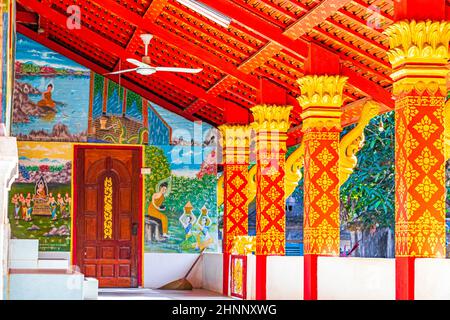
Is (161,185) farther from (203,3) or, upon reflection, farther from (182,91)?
(203,3)

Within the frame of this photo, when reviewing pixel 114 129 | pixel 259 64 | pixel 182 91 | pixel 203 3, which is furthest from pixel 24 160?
Result: pixel 203 3

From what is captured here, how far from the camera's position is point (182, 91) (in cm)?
2014

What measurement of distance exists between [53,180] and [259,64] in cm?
662

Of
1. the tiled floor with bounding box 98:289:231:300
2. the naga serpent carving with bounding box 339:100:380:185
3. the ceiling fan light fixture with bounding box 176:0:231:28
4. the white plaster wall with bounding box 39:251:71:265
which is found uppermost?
the ceiling fan light fixture with bounding box 176:0:231:28

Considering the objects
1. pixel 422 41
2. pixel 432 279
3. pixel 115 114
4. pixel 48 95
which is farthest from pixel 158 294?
pixel 422 41

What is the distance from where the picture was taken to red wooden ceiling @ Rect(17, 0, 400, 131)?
12.8 metres

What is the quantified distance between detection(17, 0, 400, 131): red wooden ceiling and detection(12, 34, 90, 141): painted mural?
0.97 feet

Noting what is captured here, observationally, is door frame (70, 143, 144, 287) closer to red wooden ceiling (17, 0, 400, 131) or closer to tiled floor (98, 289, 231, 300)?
tiled floor (98, 289, 231, 300)

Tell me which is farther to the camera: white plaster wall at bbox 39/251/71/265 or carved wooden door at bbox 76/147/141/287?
carved wooden door at bbox 76/147/141/287

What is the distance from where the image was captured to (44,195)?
790 inches

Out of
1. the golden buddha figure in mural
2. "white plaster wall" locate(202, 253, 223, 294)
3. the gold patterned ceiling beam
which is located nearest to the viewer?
the gold patterned ceiling beam

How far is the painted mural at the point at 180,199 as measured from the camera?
68.7 ft

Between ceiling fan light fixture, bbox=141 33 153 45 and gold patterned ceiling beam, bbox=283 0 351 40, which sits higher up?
ceiling fan light fixture, bbox=141 33 153 45

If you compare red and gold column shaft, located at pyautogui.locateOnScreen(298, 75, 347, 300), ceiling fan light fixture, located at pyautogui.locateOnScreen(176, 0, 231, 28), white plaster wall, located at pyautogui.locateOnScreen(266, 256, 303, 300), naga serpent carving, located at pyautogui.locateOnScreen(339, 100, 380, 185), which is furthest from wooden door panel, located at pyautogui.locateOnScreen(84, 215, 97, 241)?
ceiling fan light fixture, located at pyautogui.locateOnScreen(176, 0, 231, 28)
